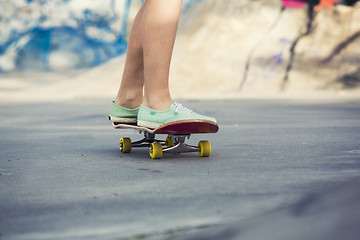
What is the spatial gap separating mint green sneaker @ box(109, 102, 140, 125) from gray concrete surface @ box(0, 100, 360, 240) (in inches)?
6.5

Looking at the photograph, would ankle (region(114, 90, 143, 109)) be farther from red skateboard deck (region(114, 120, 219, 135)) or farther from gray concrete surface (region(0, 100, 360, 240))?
red skateboard deck (region(114, 120, 219, 135))

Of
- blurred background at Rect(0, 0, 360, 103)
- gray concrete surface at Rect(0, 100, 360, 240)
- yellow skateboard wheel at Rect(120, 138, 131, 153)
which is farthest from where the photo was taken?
blurred background at Rect(0, 0, 360, 103)

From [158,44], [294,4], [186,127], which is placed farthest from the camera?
[294,4]

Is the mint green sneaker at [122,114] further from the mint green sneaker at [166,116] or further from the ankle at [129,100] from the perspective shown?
the mint green sneaker at [166,116]

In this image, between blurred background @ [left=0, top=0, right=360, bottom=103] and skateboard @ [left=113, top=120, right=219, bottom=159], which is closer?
skateboard @ [left=113, top=120, right=219, bottom=159]

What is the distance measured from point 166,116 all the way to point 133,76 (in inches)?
17.5

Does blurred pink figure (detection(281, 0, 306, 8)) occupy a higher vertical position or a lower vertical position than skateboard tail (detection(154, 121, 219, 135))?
higher

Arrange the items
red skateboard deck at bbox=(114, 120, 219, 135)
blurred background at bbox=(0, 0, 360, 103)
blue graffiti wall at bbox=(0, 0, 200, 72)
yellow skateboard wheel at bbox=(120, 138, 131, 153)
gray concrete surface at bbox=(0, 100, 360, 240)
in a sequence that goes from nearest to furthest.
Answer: gray concrete surface at bbox=(0, 100, 360, 240)
red skateboard deck at bbox=(114, 120, 219, 135)
yellow skateboard wheel at bbox=(120, 138, 131, 153)
blurred background at bbox=(0, 0, 360, 103)
blue graffiti wall at bbox=(0, 0, 200, 72)

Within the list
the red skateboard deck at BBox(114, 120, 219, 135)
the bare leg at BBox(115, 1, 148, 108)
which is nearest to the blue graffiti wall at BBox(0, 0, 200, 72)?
the bare leg at BBox(115, 1, 148, 108)

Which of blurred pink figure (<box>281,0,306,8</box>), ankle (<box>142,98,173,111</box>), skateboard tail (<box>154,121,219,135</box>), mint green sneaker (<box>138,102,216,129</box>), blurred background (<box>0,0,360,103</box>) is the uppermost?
blurred pink figure (<box>281,0,306,8</box>)

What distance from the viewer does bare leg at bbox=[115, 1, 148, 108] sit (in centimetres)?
296

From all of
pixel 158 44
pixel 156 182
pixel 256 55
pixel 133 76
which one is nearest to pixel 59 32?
pixel 256 55

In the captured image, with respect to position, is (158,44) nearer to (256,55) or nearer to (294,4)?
(256,55)

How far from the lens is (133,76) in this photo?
2980mm
